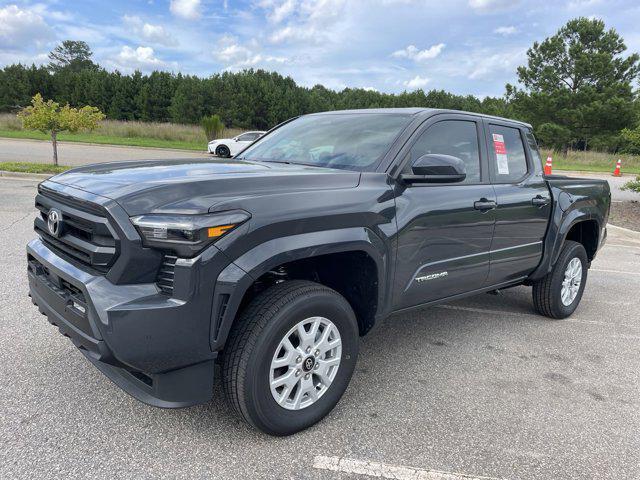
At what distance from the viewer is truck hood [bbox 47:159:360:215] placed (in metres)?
2.21

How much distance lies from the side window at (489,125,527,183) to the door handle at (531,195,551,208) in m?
0.22

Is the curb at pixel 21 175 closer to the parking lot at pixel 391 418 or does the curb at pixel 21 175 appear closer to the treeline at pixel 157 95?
the parking lot at pixel 391 418

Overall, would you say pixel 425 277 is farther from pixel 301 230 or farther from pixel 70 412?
pixel 70 412

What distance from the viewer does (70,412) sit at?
2734 mm

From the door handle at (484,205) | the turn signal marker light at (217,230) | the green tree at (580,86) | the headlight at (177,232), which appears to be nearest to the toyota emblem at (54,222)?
the headlight at (177,232)

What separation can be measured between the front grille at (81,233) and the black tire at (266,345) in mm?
697

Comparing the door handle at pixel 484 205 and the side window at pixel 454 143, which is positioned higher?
the side window at pixel 454 143

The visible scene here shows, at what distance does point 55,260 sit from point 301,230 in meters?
1.28

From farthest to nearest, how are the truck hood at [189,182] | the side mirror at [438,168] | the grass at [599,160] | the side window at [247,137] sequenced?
the grass at [599,160]
the side window at [247,137]
the side mirror at [438,168]
the truck hood at [189,182]

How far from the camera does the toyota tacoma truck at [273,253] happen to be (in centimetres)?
215

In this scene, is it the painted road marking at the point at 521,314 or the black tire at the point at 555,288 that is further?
the painted road marking at the point at 521,314

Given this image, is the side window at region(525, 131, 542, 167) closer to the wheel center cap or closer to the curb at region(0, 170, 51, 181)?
the wheel center cap

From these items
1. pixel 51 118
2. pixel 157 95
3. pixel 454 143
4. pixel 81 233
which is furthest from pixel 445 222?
pixel 157 95

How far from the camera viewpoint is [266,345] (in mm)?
2375
